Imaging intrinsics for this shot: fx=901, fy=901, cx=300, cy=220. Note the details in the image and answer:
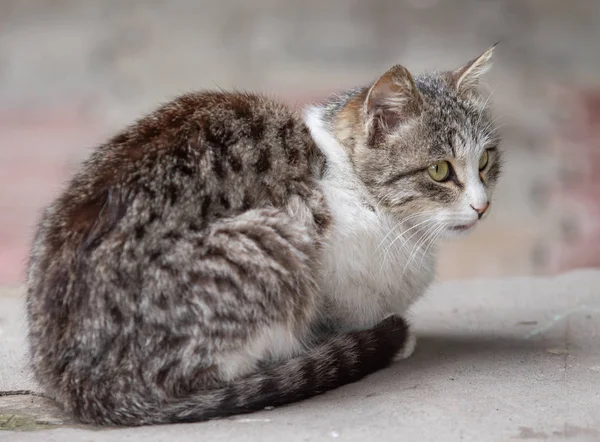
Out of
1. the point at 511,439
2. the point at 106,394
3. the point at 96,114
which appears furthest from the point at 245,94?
the point at 96,114

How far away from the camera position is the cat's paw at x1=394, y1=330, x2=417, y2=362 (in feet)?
11.9

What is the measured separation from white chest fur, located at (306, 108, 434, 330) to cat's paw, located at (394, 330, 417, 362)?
15 cm

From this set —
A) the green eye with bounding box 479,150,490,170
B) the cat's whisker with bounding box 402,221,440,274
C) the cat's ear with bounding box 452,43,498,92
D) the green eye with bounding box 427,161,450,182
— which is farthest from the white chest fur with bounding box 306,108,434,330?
the cat's ear with bounding box 452,43,498,92

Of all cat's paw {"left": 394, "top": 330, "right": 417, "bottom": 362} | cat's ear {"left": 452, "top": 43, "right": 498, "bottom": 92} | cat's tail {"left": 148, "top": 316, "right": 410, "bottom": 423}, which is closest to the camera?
cat's tail {"left": 148, "top": 316, "right": 410, "bottom": 423}

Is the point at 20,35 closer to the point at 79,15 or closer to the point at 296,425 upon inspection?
the point at 79,15

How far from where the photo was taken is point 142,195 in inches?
119

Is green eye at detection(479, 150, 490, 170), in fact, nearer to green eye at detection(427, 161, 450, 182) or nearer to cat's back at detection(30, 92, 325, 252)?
green eye at detection(427, 161, 450, 182)

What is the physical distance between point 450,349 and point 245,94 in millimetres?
1378

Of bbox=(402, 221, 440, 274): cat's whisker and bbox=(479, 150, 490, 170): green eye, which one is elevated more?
bbox=(479, 150, 490, 170): green eye

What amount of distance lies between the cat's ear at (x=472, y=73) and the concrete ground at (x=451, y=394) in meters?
1.11

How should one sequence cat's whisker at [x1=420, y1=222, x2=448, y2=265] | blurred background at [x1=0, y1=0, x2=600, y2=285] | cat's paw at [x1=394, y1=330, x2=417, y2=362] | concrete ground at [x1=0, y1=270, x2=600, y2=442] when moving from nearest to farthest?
concrete ground at [x1=0, y1=270, x2=600, y2=442] → cat's whisker at [x1=420, y1=222, x2=448, y2=265] → cat's paw at [x1=394, y1=330, x2=417, y2=362] → blurred background at [x1=0, y1=0, x2=600, y2=285]

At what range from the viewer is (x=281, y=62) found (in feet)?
27.8

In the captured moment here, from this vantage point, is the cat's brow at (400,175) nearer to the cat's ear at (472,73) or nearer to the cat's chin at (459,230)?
the cat's chin at (459,230)

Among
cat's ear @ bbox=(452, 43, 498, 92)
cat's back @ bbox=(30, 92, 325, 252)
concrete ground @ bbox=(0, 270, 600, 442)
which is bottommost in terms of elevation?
concrete ground @ bbox=(0, 270, 600, 442)
